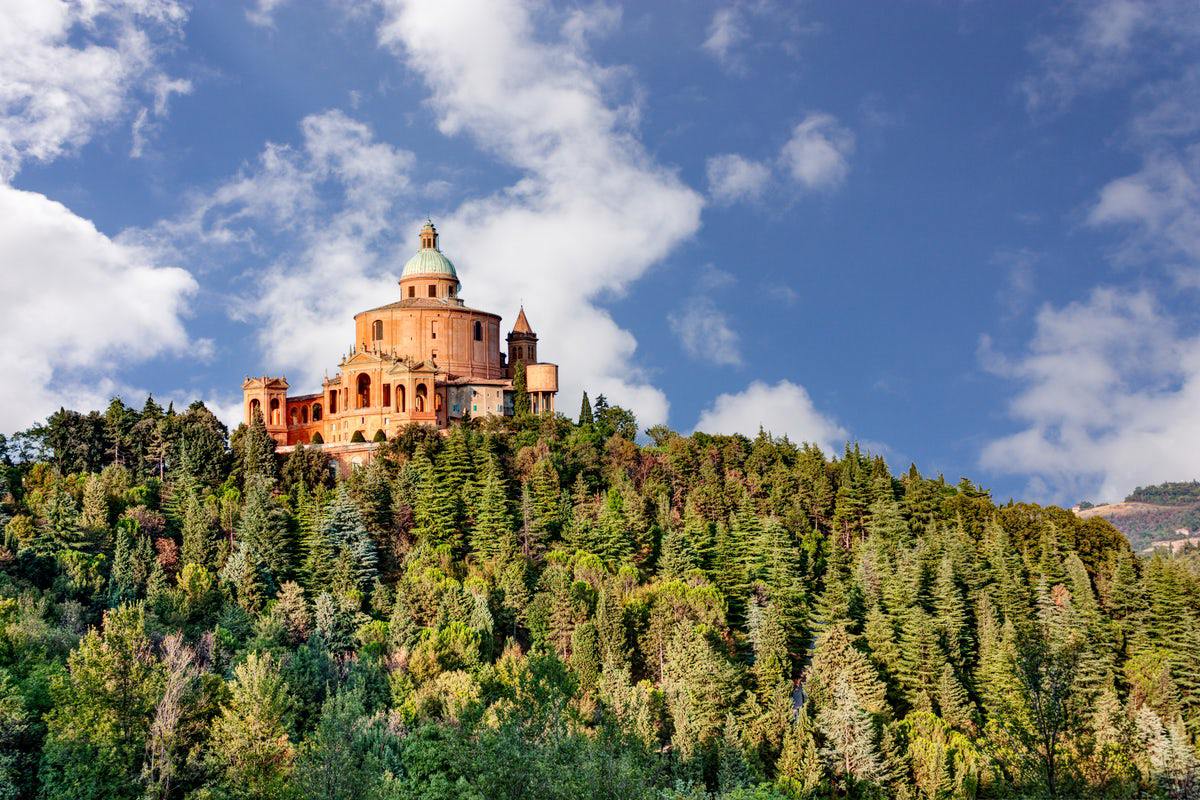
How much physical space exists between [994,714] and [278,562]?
3266 cm

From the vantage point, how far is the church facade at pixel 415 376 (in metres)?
79.5

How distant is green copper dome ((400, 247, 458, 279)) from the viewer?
88400mm

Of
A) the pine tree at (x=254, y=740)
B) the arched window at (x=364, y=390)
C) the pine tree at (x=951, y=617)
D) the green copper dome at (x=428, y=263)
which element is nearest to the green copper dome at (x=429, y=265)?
the green copper dome at (x=428, y=263)

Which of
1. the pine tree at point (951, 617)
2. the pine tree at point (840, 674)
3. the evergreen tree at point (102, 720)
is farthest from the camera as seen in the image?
the pine tree at point (951, 617)

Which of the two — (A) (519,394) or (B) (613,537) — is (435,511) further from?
(A) (519,394)

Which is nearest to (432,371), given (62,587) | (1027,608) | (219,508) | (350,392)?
(350,392)

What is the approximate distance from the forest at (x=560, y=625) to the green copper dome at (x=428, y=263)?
49.5 feet

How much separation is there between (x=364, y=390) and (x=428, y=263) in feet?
40.3

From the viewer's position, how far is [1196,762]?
45344 millimetres

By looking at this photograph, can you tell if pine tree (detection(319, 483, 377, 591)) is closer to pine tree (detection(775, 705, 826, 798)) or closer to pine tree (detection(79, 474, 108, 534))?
pine tree (detection(79, 474, 108, 534))

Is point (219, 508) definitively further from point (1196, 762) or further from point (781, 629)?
point (1196, 762)

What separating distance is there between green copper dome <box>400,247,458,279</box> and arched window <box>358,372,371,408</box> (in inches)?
419

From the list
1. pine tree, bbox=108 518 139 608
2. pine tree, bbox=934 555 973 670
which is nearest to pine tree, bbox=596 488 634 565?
pine tree, bbox=934 555 973 670

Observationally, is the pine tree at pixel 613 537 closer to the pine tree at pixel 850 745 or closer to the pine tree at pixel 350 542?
the pine tree at pixel 350 542
